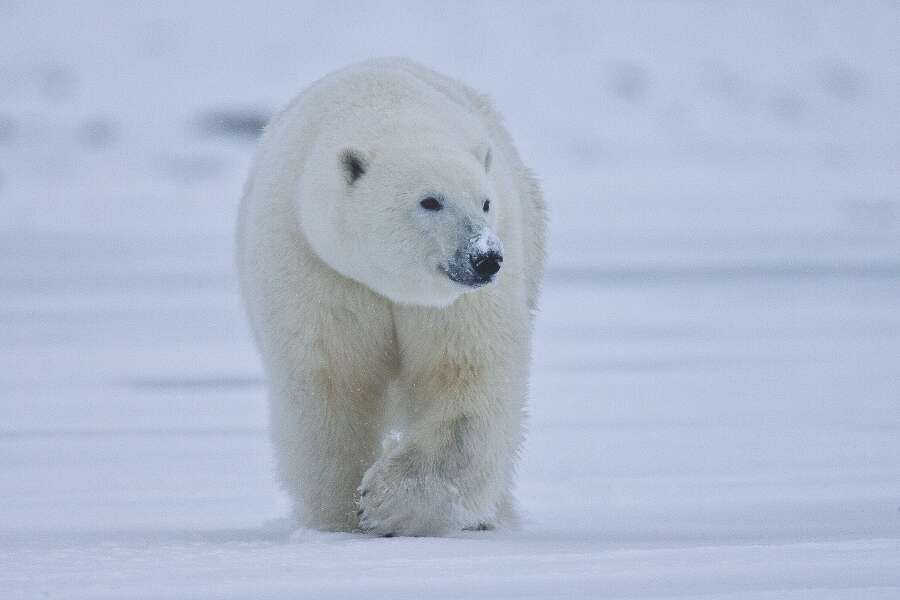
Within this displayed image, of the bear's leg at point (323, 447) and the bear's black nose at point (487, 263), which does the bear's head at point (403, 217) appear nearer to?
the bear's black nose at point (487, 263)

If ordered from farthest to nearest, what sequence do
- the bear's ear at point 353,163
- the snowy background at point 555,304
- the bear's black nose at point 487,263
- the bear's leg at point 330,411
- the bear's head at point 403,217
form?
the bear's leg at point 330,411, the bear's ear at point 353,163, the bear's head at point 403,217, the bear's black nose at point 487,263, the snowy background at point 555,304

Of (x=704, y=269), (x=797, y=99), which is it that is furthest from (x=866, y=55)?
(x=704, y=269)

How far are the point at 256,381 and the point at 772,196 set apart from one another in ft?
44.9

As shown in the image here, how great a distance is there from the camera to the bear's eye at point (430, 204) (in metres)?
3.38

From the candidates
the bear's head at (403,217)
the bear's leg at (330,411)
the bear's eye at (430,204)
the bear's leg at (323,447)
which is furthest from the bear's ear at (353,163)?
the bear's leg at (323,447)

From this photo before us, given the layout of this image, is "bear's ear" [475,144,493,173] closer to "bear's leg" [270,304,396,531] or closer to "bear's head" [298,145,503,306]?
"bear's head" [298,145,503,306]

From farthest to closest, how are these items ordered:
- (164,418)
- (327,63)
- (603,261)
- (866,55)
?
(866,55) < (327,63) < (603,261) < (164,418)

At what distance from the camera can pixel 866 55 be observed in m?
28.0

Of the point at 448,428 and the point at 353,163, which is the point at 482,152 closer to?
the point at 353,163

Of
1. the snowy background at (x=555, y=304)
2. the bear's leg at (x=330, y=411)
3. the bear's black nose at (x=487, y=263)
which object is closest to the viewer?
the snowy background at (x=555, y=304)

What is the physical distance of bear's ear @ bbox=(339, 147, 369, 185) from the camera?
3465mm

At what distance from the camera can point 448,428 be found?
11.7 ft

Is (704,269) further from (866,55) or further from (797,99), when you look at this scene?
(866,55)

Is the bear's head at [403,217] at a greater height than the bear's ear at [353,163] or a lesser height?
lesser
